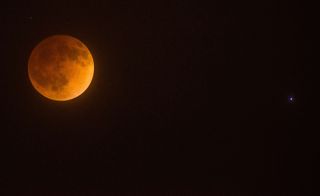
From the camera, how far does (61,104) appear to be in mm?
12695

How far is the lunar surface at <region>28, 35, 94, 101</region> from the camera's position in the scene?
826 cm

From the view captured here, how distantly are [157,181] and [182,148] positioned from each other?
2497 mm

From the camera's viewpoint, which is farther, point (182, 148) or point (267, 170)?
point (182, 148)

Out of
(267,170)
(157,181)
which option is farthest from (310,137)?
(157,181)

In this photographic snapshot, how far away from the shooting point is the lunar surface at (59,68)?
8.26 metres

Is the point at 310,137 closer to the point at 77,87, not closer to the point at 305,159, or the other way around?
the point at 305,159

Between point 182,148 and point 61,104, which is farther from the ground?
point 61,104

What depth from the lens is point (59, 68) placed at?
8.29 meters

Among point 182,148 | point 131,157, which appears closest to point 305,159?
point 182,148

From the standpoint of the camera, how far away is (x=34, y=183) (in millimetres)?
9516

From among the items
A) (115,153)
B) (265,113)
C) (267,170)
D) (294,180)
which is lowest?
(294,180)

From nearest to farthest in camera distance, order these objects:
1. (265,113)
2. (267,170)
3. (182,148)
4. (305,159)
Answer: (267,170), (305,159), (182,148), (265,113)

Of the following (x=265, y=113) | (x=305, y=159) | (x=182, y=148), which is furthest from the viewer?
(x=265, y=113)

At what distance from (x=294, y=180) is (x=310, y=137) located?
11.4ft
